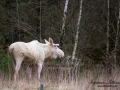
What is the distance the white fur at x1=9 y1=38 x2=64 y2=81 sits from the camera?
10.2 metres

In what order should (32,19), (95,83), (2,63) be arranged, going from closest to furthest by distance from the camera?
(95,83) < (2,63) < (32,19)

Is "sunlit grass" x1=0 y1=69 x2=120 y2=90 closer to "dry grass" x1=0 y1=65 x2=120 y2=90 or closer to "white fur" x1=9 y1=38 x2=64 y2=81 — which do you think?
"dry grass" x1=0 y1=65 x2=120 y2=90

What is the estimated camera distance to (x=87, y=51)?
613 inches

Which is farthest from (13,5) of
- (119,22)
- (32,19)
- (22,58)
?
(22,58)

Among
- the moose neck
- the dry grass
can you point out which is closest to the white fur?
the moose neck

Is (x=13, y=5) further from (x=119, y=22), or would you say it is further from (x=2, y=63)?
(x=119, y=22)

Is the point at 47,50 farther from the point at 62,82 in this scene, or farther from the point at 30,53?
the point at 62,82

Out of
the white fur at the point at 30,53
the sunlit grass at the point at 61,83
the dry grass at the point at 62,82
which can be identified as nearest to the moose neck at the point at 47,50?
the white fur at the point at 30,53

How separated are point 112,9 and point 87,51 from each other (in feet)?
8.67

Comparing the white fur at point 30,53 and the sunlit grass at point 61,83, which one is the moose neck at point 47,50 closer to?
the white fur at point 30,53

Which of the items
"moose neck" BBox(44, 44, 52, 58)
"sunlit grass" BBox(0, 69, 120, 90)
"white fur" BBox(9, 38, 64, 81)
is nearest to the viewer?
"sunlit grass" BBox(0, 69, 120, 90)

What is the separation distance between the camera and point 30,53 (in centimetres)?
1053

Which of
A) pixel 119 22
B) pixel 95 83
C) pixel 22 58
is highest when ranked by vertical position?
pixel 119 22

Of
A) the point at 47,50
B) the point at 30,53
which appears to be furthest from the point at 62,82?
the point at 47,50
